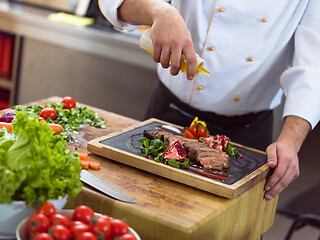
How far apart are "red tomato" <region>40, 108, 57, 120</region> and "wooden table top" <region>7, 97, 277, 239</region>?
212 millimetres

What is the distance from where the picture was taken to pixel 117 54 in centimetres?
326

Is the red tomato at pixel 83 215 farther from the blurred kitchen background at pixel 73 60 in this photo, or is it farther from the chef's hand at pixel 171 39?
the blurred kitchen background at pixel 73 60

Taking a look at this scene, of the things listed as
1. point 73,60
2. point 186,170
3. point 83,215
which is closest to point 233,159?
point 186,170

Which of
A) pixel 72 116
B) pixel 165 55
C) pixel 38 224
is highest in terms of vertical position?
pixel 165 55

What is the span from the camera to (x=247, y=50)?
1873 mm

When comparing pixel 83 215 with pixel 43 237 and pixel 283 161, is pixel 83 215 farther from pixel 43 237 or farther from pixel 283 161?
pixel 283 161

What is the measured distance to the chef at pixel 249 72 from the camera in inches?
65.8

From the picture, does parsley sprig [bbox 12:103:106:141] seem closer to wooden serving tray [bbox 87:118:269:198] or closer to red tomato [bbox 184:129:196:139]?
wooden serving tray [bbox 87:118:269:198]

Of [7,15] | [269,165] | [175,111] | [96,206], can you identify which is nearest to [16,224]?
[96,206]

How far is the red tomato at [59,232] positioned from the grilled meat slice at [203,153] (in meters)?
0.63

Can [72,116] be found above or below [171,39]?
below

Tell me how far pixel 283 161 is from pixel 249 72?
466mm

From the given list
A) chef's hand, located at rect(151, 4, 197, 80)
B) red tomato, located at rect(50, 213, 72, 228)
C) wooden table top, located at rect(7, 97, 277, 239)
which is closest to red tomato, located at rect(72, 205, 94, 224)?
red tomato, located at rect(50, 213, 72, 228)

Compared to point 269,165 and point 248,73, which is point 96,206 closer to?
point 269,165
